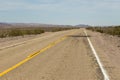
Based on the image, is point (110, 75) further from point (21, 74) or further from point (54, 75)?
point (21, 74)

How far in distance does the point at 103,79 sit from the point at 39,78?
2017 mm

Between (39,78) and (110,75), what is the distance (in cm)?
250

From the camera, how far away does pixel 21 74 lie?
8758mm

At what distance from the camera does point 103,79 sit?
26.2 ft

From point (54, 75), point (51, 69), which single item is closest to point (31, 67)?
point (51, 69)

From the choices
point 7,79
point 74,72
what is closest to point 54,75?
point 74,72

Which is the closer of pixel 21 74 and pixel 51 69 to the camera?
pixel 21 74

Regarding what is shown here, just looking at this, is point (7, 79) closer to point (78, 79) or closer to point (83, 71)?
point (78, 79)

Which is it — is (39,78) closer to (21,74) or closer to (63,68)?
(21,74)

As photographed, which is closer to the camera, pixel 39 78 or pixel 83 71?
pixel 39 78

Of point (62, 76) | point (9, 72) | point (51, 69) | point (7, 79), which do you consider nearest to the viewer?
point (7, 79)

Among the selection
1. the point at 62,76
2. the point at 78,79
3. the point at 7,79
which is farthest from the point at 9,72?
the point at 78,79

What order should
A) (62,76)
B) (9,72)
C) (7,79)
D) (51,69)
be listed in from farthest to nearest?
(51,69)
(9,72)
(62,76)
(7,79)

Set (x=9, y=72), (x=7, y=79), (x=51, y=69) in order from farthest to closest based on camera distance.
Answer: (x=51, y=69)
(x=9, y=72)
(x=7, y=79)
